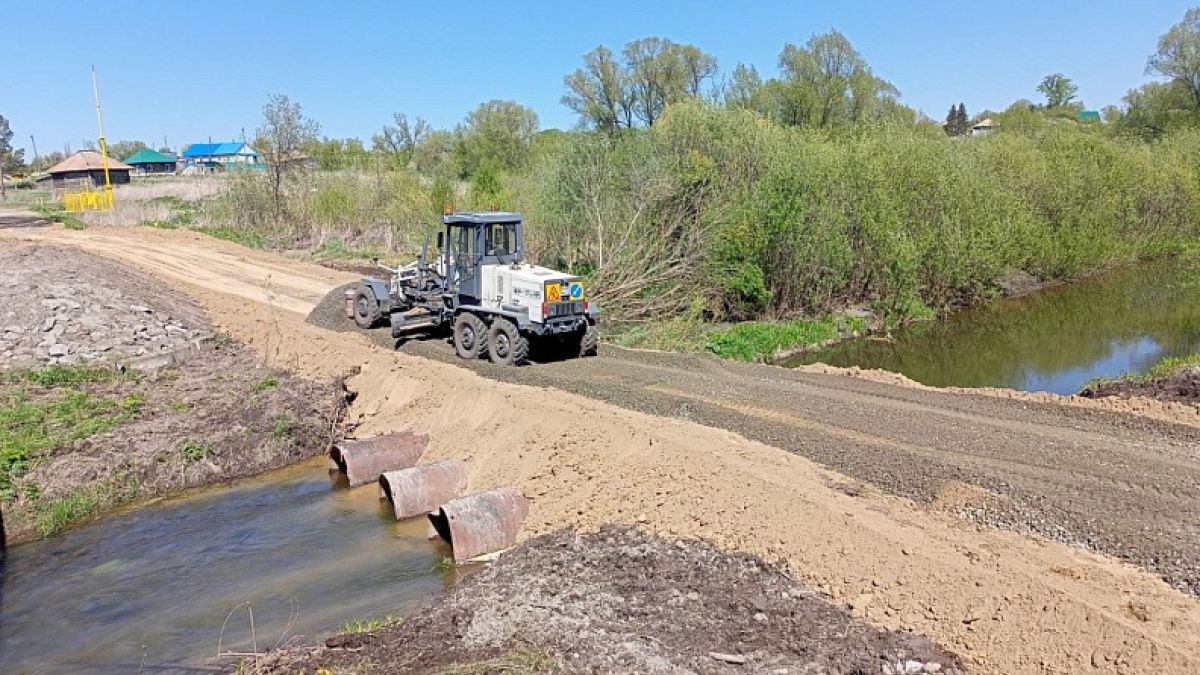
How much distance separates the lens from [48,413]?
41.6ft

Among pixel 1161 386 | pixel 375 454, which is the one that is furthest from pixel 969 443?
pixel 375 454

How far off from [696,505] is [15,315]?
14.6m

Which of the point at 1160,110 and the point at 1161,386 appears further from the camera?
the point at 1160,110

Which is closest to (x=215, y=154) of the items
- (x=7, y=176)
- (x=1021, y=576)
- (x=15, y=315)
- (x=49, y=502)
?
(x=7, y=176)

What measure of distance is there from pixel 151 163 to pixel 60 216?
58267 millimetres

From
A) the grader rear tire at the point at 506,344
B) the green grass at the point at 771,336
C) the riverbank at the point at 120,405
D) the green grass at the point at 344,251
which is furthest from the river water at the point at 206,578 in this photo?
the green grass at the point at 344,251

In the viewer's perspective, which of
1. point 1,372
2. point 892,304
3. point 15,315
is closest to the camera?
point 1,372

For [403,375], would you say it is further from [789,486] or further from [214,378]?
[789,486]

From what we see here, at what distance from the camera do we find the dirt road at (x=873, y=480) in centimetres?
679

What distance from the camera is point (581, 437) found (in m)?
11.1

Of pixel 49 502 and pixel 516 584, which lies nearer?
pixel 516 584

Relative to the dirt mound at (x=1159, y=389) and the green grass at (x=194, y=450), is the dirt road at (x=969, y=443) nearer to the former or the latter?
the dirt mound at (x=1159, y=389)

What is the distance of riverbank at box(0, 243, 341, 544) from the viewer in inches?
443

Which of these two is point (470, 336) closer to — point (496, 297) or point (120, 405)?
point (496, 297)
